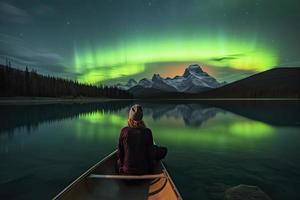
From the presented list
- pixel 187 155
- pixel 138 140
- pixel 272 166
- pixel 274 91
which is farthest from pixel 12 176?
pixel 274 91

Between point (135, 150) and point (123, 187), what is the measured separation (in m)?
1.33

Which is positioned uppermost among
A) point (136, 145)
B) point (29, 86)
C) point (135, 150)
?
point (29, 86)

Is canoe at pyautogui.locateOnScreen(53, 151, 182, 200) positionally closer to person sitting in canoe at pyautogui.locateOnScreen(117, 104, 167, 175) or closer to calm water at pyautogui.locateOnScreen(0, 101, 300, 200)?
person sitting in canoe at pyautogui.locateOnScreen(117, 104, 167, 175)

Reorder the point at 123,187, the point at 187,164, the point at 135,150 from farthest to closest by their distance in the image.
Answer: the point at 187,164 → the point at 123,187 → the point at 135,150

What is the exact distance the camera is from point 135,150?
6.27m

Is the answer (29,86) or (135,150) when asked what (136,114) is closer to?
(135,150)

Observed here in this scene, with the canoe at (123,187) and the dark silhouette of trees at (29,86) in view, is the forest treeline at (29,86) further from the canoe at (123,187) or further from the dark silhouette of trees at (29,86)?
the canoe at (123,187)

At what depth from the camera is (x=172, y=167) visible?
1030 cm

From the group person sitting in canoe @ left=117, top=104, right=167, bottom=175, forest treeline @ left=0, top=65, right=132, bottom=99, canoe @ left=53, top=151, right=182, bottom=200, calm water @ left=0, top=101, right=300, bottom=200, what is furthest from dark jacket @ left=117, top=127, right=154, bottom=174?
A: forest treeline @ left=0, top=65, right=132, bottom=99

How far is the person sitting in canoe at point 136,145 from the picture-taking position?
6.20 metres

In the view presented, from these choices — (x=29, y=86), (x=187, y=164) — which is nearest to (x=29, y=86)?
(x=29, y=86)

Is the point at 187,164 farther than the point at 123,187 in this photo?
Yes

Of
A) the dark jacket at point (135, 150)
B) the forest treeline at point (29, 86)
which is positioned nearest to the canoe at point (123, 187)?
the dark jacket at point (135, 150)

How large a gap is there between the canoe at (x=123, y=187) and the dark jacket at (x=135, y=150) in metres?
0.31
